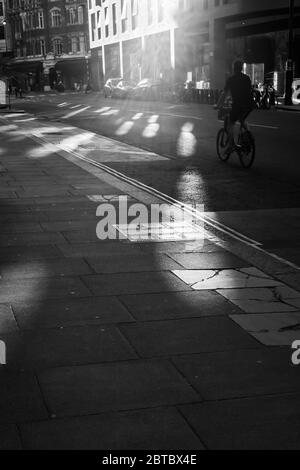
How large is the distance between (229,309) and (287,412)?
1636 millimetres

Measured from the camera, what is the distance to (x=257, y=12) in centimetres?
4072

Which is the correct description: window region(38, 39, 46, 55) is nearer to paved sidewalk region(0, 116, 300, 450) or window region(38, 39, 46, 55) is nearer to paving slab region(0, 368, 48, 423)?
paved sidewalk region(0, 116, 300, 450)

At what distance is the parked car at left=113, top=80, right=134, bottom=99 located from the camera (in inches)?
2060

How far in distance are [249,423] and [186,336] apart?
1.24 m

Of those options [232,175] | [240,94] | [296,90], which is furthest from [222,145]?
[296,90]

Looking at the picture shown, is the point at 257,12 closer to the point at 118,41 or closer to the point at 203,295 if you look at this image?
the point at 118,41

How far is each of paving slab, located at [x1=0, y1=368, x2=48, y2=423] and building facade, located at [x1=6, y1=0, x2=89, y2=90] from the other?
83.9m

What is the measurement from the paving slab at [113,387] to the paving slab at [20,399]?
57 millimetres

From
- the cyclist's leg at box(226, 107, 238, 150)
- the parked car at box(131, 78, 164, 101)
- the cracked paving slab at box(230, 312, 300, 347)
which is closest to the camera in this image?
the cracked paving slab at box(230, 312, 300, 347)

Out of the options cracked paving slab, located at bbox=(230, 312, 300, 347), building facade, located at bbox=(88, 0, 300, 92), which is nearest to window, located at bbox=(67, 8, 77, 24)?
building facade, located at bbox=(88, 0, 300, 92)

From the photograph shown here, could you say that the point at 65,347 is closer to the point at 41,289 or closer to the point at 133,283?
the point at 41,289

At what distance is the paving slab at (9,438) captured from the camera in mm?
3223

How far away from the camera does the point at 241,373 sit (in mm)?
4043

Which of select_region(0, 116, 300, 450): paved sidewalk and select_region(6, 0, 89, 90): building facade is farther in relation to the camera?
select_region(6, 0, 89, 90): building facade
